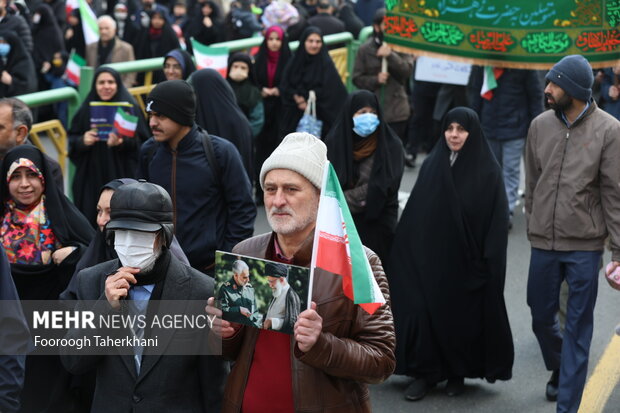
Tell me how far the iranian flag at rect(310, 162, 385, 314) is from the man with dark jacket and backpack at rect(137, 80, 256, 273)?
2377 millimetres

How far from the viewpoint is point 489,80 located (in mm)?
A: 10266

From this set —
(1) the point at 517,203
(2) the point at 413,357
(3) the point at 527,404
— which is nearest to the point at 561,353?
(3) the point at 527,404

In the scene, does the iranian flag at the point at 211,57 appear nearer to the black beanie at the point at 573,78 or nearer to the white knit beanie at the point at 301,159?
the black beanie at the point at 573,78

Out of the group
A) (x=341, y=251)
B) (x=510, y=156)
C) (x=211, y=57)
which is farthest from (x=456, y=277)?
(x=211, y=57)

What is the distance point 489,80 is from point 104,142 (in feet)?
13.2

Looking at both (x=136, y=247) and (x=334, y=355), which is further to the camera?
(x=136, y=247)

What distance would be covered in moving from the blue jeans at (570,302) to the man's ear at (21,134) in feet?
10.3

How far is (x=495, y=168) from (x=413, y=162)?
6496 mm

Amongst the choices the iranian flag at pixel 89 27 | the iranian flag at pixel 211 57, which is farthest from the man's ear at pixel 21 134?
the iranian flag at pixel 89 27

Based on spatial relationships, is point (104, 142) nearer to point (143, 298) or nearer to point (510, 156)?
point (143, 298)

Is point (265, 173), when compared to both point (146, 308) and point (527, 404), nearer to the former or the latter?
point (146, 308)

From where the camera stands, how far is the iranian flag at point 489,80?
1023 cm

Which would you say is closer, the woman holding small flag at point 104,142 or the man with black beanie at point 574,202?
the man with black beanie at point 574,202

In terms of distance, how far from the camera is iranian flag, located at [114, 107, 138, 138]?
782 cm
